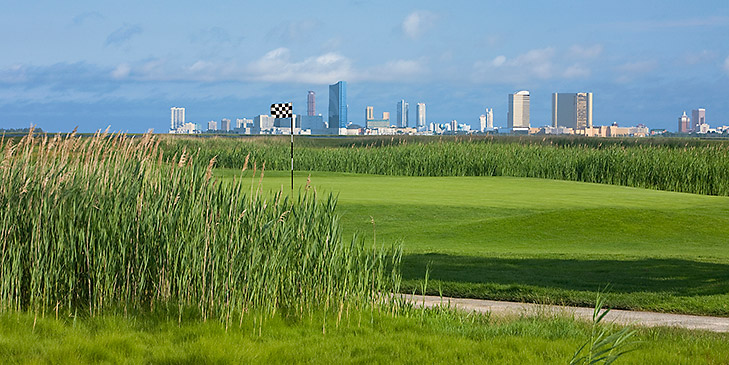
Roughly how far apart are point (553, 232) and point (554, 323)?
7.43 metres

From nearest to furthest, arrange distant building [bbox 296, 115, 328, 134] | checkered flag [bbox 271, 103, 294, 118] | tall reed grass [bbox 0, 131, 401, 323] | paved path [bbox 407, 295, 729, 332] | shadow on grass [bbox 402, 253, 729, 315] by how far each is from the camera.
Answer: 1. tall reed grass [bbox 0, 131, 401, 323]
2. paved path [bbox 407, 295, 729, 332]
3. shadow on grass [bbox 402, 253, 729, 315]
4. checkered flag [bbox 271, 103, 294, 118]
5. distant building [bbox 296, 115, 328, 134]

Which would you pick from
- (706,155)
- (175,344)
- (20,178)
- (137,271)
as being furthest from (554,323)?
(706,155)

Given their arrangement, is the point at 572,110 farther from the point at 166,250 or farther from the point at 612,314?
the point at 166,250

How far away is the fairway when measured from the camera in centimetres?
899

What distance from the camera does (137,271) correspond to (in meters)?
6.49

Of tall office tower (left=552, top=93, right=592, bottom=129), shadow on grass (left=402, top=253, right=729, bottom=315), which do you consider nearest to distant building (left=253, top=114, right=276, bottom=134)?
tall office tower (left=552, top=93, right=592, bottom=129)

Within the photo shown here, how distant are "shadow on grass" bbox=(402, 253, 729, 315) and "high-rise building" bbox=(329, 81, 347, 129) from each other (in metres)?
132

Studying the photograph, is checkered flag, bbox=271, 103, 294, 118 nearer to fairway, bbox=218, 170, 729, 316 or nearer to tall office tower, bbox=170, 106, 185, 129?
fairway, bbox=218, 170, 729, 316

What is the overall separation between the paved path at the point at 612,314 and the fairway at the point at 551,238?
319 millimetres

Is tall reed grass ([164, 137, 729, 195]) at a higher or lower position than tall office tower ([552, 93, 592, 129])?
lower

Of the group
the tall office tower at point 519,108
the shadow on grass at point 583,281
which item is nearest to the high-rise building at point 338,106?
the tall office tower at point 519,108

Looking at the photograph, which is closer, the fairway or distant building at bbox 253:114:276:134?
the fairway

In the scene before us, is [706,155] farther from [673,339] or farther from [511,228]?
[673,339]

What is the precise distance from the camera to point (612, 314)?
313 inches
